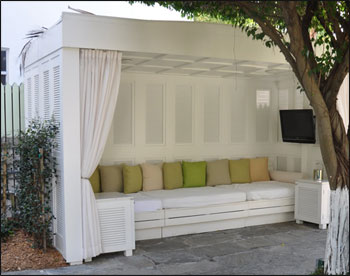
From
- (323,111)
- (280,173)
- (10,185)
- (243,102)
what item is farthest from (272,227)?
(10,185)

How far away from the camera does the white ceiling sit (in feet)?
20.0

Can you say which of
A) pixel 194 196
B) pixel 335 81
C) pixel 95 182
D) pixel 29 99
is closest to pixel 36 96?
pixel 29 99

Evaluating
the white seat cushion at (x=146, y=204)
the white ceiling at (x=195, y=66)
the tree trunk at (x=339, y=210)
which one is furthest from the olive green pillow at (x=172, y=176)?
the tree trunk at (x=339, y=210)

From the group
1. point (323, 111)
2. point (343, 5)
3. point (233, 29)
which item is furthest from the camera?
point (233, 29)

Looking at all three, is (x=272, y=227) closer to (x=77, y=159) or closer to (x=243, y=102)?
(x=243, y=102)

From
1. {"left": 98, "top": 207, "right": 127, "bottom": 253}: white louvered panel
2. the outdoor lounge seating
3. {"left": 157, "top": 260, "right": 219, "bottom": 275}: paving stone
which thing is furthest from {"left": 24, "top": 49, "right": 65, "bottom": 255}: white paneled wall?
{"left": 157, "top": 260, "right": 219, "bottom": 275}: paving stone

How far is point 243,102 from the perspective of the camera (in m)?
8.66

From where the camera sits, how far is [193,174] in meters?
7.60

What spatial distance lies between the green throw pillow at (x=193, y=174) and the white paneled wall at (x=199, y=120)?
0.36m

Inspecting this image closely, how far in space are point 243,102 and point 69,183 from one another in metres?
4.55

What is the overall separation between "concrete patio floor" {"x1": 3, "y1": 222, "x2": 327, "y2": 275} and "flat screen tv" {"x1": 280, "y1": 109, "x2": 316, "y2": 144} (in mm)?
1793

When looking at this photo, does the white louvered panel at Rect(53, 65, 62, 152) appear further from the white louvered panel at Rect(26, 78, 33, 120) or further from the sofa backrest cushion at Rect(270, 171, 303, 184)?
the sofa backrest cushion at Rect(270, 171, 303, 184)

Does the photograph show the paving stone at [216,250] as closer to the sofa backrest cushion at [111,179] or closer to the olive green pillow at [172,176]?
the olive green pillow at [172,176]

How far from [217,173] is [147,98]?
1.87 metres
